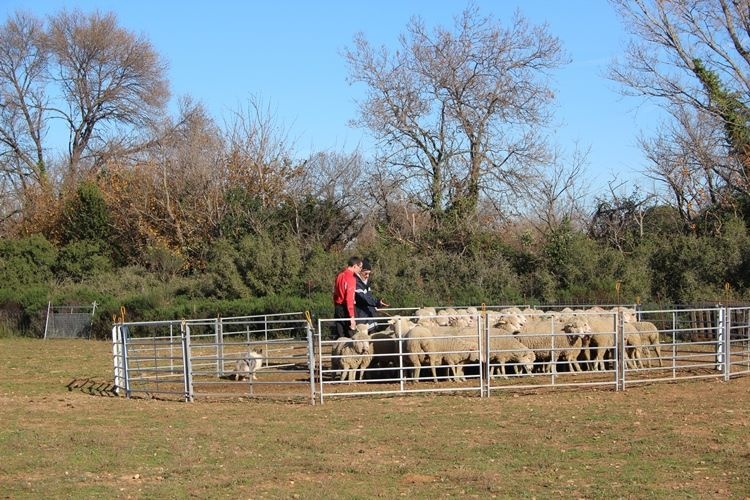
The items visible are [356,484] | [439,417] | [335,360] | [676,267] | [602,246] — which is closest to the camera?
[356,484]

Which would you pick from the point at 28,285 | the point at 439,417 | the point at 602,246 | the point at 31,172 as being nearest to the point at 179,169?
Answer: the point at 28,285

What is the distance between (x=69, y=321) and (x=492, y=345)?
23.8 metres

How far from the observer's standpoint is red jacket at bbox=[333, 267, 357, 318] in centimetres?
1525

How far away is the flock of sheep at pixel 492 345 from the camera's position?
14.7 meters

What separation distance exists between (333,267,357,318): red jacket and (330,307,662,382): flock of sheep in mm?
648

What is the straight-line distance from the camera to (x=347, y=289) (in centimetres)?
1529

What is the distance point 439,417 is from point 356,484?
3.73 meters

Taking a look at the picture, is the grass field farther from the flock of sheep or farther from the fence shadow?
the flock of sheep

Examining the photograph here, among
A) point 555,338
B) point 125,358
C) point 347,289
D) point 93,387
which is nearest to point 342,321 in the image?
point 347,289

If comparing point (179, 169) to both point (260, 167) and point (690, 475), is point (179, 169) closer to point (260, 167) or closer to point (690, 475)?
point (260, 167)

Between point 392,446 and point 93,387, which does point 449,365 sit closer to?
point 392,446

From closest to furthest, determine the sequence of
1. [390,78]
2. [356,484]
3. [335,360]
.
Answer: [356,484] < [335,360] < [390,78]

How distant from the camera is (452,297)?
30844mm

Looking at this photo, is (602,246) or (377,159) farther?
(377,159)
